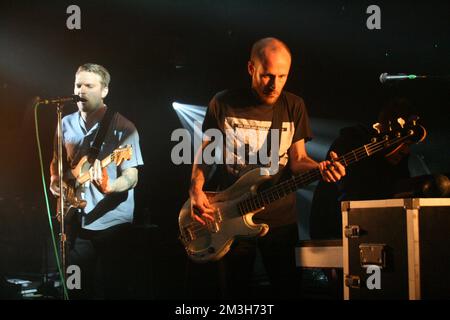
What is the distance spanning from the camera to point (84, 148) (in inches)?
195

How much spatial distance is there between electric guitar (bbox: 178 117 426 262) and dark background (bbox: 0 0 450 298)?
3.98 ft

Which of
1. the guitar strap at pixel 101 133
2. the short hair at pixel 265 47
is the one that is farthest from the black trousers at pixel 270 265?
the guitar strap at pixel 101 133

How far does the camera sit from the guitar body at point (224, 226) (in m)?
4.02

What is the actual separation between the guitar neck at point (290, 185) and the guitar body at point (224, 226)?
0.04 meters

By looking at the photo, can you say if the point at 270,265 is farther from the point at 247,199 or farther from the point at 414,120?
the point at 414,120

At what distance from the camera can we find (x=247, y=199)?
4043 millimetres

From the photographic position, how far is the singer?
16.1ft

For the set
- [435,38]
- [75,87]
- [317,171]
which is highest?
[435,38]

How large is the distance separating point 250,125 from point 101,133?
1530mm

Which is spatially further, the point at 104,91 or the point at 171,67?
the point at 171,67

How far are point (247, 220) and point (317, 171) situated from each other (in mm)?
599

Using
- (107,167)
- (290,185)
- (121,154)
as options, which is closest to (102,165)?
(107,167)

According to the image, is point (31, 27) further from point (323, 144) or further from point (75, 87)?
point (323, 144)

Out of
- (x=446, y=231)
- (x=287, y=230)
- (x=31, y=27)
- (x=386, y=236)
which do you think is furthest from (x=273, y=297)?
(x=31, y=27)
